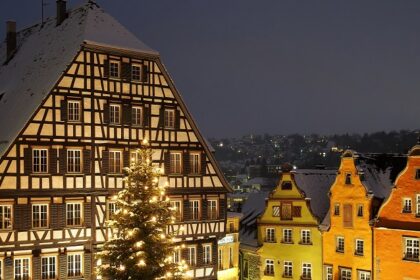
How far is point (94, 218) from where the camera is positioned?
35469 mm

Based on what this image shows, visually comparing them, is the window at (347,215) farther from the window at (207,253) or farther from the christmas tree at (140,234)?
the christmas tree at (140,234)

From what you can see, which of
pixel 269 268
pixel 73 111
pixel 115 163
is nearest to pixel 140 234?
pixel 115 163

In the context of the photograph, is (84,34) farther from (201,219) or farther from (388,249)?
(388,249)

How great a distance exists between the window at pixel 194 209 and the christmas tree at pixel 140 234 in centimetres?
1158

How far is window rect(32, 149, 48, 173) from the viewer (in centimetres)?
3378

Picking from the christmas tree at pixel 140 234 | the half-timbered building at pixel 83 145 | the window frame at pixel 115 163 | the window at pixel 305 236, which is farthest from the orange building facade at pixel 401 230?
the christmas tree at pixel 140 234

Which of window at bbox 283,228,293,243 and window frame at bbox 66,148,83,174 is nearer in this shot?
window frame at bbox 66,148,83,174

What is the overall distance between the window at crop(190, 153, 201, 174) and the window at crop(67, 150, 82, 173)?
24.5ft

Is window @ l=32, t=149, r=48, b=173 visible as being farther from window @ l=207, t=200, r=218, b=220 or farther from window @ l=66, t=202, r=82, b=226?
window @ l=207, t=200, r=218, b=220

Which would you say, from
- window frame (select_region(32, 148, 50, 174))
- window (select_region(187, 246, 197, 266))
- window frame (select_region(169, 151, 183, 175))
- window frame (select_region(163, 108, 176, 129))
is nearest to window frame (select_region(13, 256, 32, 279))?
window frame (select_region(32, 148, 50, 174))

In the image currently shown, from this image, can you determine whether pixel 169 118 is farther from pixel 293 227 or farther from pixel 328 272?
pixel 328 272

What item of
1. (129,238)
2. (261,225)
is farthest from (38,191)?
(261,225)

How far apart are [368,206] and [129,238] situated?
72.7 feet

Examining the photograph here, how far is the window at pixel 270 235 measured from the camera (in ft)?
164
